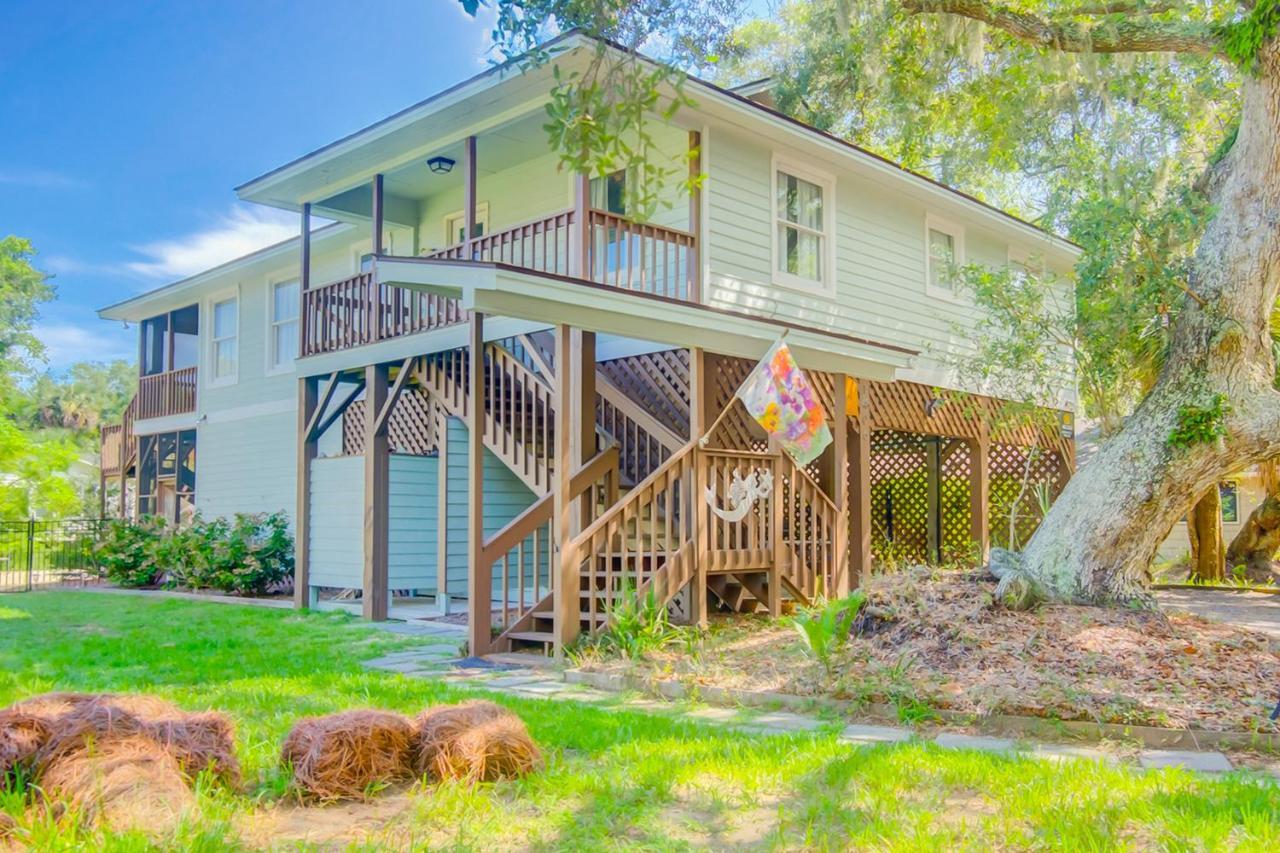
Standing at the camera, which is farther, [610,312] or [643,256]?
[643,256]

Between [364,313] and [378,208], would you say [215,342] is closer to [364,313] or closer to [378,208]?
[364,313]

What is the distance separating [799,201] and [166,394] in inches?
551

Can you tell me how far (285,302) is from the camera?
18141 millimetres

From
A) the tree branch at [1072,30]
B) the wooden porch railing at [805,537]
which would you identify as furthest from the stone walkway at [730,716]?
the tree branch at [1072,30]

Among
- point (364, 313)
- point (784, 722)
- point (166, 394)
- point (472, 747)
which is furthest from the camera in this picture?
point (166, 394)

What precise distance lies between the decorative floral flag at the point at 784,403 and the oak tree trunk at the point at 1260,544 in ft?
37.3

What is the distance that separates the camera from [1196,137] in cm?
1877

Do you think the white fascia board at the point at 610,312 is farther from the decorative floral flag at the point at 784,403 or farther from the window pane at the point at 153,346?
the window pane at the point at 153,346

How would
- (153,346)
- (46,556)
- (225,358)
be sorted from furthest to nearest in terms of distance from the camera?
(153,346)
(46,556)
(225,358)

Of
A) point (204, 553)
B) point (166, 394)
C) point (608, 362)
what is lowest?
point (204, 553)

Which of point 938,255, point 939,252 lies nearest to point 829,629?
point 939,252

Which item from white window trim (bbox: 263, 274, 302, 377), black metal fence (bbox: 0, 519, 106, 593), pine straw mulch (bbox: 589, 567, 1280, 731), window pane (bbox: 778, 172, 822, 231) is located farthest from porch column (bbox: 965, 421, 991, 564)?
black metal fence (bbox: 0, 519, 106, 593)

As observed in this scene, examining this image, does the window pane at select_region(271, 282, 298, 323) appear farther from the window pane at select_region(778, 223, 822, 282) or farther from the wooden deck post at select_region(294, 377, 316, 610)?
the window pane at select_region(778, 223, 822, 282)

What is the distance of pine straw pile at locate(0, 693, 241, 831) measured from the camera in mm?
3387
